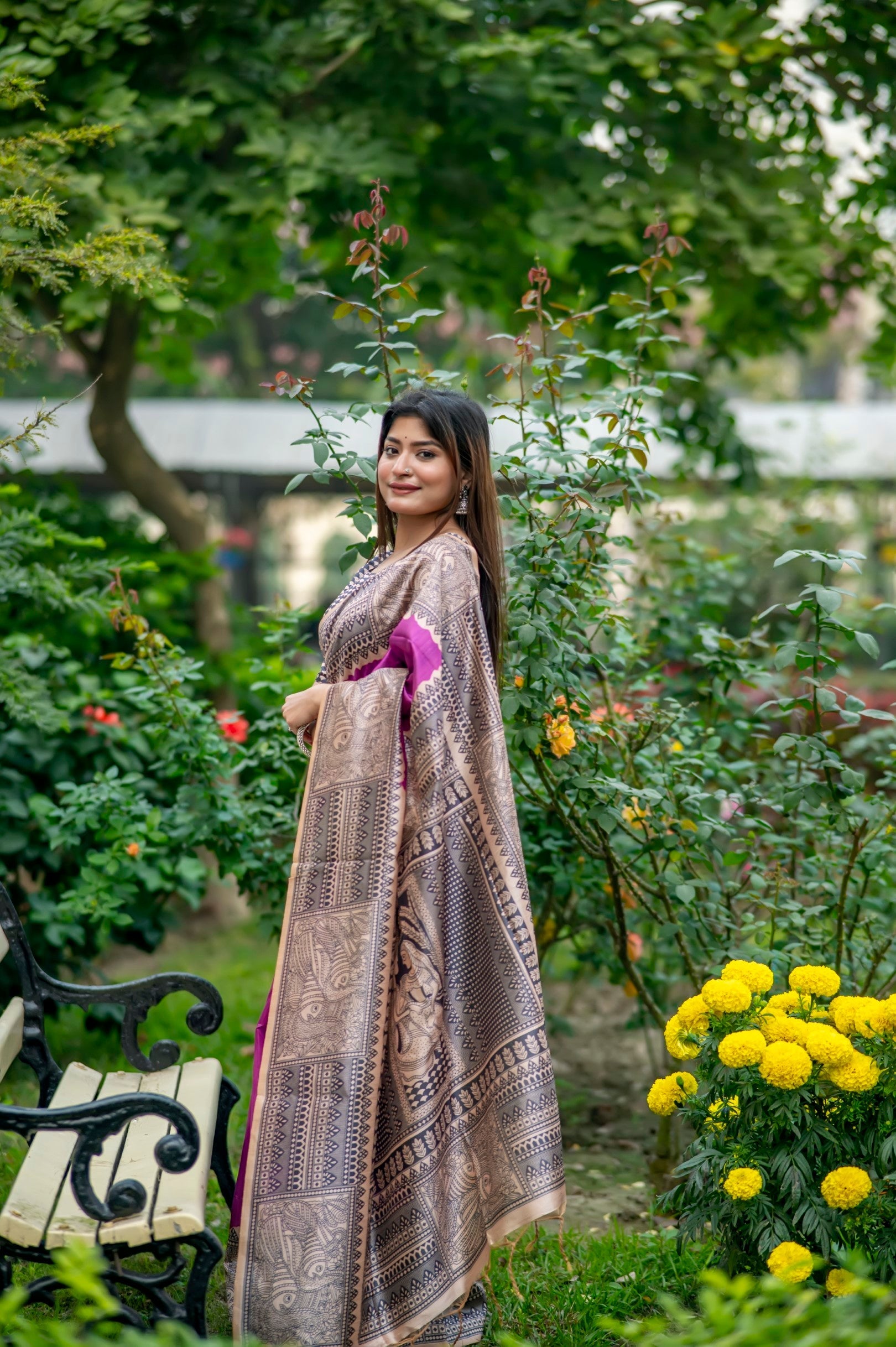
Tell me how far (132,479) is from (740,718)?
2.76m

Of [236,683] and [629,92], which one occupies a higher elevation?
[629,92]

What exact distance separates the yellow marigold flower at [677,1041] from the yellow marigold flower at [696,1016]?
0.03m

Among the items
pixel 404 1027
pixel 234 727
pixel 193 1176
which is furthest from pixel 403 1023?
pixel 234 727

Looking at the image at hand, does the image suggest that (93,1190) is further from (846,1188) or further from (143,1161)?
(846,1188)

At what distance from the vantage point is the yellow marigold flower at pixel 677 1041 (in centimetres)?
246

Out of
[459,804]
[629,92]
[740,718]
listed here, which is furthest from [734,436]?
[459,804]

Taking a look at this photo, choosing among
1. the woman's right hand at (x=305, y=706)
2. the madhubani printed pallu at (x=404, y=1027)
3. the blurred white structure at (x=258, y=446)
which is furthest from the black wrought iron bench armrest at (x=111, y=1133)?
the blurred white structure at (x=258, y=446)

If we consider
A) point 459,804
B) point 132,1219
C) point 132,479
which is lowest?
point 132,1219

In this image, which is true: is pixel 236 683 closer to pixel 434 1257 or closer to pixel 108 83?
pixel 108 83

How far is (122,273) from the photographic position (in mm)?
3088

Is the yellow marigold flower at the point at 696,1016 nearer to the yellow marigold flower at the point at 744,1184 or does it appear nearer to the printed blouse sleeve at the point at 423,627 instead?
the yellow marigold flower at the point at 744,1184

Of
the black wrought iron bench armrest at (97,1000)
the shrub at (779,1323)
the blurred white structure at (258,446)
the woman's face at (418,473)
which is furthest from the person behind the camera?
the blurred white structure at (258,446)

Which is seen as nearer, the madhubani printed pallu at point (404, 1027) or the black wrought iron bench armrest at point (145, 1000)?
the madhubani printed pallu at point (404, 1027)

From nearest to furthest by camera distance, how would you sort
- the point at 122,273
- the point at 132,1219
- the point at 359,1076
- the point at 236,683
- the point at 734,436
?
the point at 132,1219, the point at 359,1076, the point at 122,273, the point at 236,683, the point at 734,436
